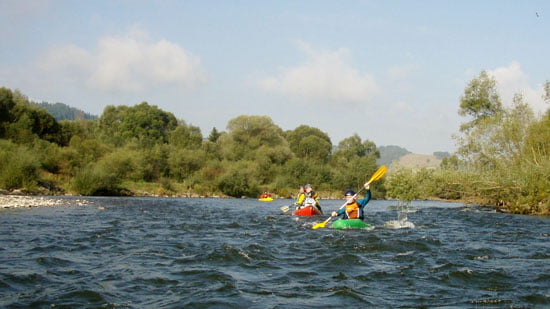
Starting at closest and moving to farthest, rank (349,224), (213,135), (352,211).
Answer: (349,224) < (352,211) < (213,135)

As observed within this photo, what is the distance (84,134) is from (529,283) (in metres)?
50.4

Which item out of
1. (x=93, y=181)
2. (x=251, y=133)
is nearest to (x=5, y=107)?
(x=93, y=181)

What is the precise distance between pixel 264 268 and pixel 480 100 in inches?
1200

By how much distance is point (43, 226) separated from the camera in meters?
13.0

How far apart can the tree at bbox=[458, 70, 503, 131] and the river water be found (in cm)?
2231

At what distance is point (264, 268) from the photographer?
812 centimetres

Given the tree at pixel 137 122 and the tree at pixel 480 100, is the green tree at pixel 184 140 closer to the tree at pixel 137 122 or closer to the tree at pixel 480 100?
the tree at pixel 137 122

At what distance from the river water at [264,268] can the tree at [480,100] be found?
22.3 m

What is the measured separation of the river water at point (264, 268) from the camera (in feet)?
19.9

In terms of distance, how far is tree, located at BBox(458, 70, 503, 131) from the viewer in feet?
110

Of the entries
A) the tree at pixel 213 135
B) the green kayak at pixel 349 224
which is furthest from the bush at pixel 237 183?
the green kayak at pixel 349 224

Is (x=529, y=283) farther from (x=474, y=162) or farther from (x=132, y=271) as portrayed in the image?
(x=474, y=162)

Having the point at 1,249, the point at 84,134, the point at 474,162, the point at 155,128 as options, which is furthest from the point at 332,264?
the point at 155,128

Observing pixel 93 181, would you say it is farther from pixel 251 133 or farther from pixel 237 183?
pixel 251 133
